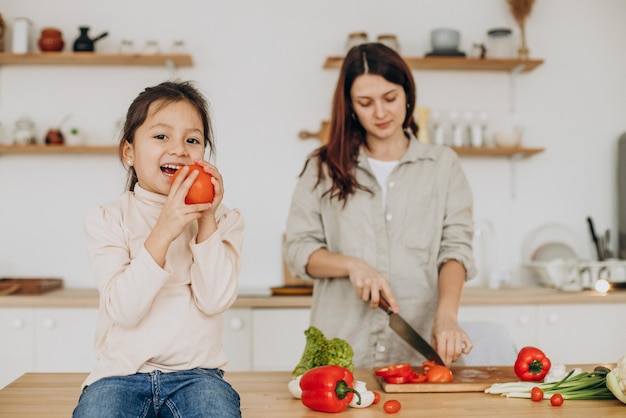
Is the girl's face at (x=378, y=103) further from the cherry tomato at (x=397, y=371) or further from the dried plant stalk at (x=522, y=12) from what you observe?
the dried plant stalk at (x=522, y=12)

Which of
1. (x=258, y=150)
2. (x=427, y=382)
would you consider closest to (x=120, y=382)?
(x=427, y=382)

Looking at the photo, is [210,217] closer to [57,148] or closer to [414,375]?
[414,375]

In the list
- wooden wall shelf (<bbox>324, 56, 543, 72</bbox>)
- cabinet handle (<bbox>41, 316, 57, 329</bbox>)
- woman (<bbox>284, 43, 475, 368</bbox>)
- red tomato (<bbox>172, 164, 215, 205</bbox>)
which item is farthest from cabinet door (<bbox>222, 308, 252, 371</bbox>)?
red tomato (<bbox>172, 164, 215, 205</bbox>)

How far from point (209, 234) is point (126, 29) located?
2.65 metres

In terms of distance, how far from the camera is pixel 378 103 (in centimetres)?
207

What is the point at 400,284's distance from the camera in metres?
2.15

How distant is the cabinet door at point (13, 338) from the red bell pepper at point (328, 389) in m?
2.15

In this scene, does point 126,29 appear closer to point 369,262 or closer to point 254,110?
point 254,110

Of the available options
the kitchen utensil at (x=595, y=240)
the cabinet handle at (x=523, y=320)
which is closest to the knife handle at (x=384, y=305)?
the cabinet handle at (x=523, y=320)

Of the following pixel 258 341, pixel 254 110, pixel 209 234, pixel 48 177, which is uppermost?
pixel 254 110

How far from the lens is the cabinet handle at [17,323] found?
10.4 feet

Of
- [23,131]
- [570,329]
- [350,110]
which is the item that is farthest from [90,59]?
[570,329]

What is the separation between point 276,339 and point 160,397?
1909 millimetres

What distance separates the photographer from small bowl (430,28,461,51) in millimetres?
3664
